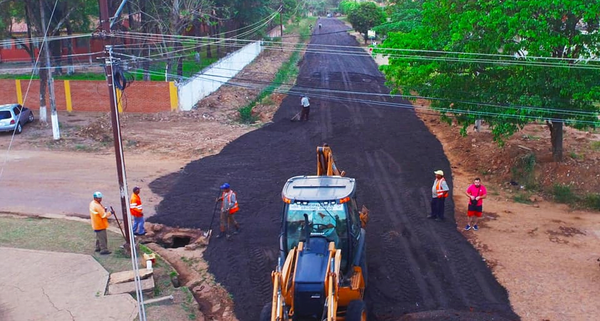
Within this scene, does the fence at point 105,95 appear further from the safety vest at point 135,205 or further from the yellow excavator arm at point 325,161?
Answer: the yellow excavator arm at point 325,161

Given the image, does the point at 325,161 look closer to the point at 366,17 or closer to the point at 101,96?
the point at 101,96

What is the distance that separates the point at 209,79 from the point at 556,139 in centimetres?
2112

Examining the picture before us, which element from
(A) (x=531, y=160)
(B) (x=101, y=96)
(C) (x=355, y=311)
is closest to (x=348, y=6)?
(B) (x=101, y=96)

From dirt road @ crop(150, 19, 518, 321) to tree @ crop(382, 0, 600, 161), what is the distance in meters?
3.16

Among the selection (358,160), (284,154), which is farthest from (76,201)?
(358,160)

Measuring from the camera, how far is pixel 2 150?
25.2m

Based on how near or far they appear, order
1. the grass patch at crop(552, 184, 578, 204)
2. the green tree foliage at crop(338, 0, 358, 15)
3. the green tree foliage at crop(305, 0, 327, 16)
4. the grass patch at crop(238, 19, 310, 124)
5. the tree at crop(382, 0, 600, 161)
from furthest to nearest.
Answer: the green tree foliage at crop(305, 0, 327, 16)
the green tree foliage at crop(338, 0, 358, 15)
the grass patch at crop(238, 19, 310, 124)
the grass patch at crop(552, 184, 578, 204)
the tree at crop(382, 0, 600, 161)

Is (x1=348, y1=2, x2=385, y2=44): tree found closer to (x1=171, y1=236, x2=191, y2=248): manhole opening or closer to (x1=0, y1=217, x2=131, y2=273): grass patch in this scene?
(x1=171, y1=236, x2=191, y2=248): manhole opening

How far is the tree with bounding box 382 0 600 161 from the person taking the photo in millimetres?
17844

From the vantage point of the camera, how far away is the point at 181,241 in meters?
16.1

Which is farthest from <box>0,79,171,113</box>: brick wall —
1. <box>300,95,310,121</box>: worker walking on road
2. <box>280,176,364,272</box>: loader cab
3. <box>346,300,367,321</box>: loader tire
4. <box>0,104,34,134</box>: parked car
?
<box>346,300,367,321</box>: loader tire

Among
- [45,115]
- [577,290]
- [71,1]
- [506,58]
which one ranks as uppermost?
[71,1]

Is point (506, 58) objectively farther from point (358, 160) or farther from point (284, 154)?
point (284, 154)

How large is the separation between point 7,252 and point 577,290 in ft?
43.7
